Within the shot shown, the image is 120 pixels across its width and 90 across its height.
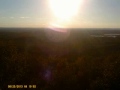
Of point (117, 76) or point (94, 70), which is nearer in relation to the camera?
point (117, 76)

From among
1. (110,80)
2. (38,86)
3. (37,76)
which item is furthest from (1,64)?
(110,80)

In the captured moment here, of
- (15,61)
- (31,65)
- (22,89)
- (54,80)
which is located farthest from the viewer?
(31,65)

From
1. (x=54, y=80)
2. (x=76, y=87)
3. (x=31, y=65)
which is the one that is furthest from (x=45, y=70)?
(x=76, y=87)

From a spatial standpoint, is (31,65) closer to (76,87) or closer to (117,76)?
(76,87)

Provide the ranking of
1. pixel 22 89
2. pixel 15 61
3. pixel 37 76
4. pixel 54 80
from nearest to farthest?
pixel 22 89, pixel 54 80, pixel 37 76, pixel 15 61

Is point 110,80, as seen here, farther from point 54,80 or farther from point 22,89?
point 22,89

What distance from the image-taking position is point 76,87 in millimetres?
13031

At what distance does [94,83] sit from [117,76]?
1680mm

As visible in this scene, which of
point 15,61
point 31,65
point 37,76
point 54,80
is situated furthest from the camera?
point 31,65

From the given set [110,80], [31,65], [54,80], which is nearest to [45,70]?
[31,65]

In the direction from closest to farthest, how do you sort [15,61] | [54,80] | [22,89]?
[22,89], [54,80], [15,61]

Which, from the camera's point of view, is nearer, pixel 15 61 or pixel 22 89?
pixel 22 89

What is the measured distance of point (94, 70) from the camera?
53.6 feet

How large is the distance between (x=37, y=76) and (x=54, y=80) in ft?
6.30
